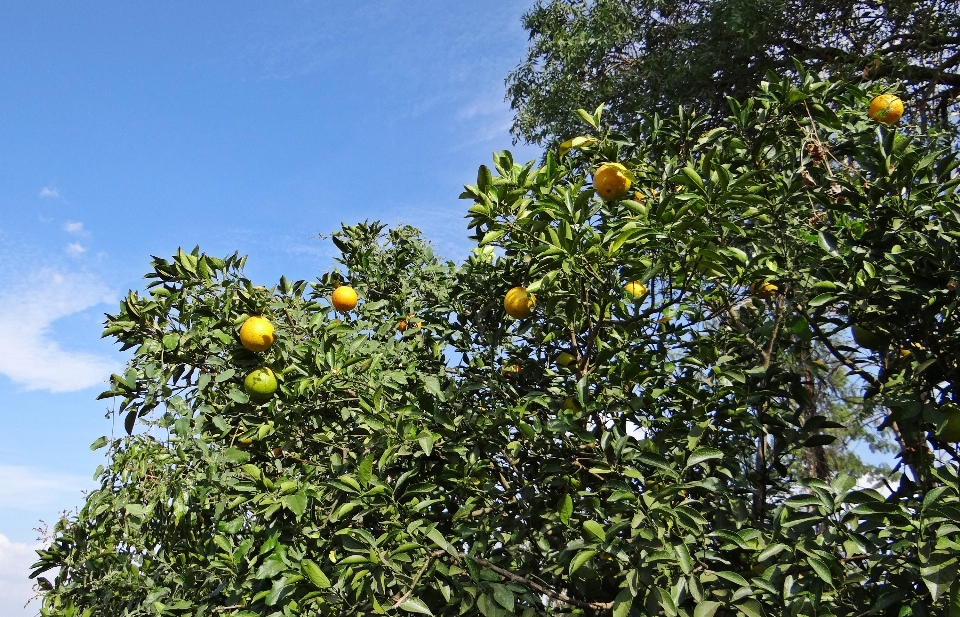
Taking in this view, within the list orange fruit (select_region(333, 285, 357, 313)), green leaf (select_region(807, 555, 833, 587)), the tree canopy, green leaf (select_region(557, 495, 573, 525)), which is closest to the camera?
green leaf (select_region(807, 555, 833, 587))

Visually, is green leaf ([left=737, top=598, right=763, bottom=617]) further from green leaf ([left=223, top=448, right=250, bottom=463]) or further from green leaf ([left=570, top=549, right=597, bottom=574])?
green leaf ([left=223, top=448, right=250, bottom=463])

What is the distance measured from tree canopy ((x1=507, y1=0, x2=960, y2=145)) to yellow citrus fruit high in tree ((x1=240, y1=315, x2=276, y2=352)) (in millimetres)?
5153

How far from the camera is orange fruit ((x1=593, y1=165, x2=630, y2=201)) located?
8.50ft

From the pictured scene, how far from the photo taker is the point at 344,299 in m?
3.63

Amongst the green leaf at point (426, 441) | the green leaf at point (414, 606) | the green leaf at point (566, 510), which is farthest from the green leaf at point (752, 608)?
the green leaf at point (426, 441)

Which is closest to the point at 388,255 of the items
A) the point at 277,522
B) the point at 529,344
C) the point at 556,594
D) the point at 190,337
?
the point at 529,344

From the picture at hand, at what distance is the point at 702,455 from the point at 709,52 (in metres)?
5.67

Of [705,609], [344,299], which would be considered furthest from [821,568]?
[344,299]

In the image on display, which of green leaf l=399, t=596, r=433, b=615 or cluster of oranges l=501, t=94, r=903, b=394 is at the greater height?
cluster of oranges l=501, t=94, r=903, b=394

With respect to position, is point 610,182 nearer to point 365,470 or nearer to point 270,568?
point 365,470

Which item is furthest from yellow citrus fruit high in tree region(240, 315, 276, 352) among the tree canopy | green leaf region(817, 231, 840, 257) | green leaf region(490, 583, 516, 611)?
the tree canopy

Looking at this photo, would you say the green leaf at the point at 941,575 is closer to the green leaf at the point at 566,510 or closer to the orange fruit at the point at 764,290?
the green leaf at the point at 566,510

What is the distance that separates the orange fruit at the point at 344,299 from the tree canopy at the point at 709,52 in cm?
438

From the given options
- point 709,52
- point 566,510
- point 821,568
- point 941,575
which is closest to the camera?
point 941,575
